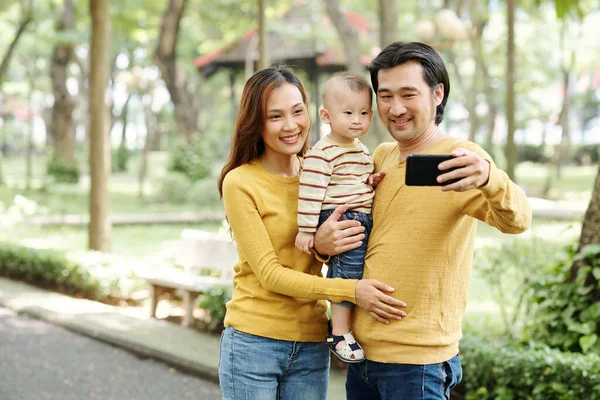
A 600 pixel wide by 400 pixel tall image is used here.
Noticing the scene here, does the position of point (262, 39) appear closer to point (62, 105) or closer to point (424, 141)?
point (424, 141)

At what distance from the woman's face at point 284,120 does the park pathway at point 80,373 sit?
3.51 meters

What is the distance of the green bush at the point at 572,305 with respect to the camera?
4723 mm

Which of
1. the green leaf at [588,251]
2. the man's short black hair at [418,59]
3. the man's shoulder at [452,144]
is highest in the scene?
the man's short black hair at [418,59]

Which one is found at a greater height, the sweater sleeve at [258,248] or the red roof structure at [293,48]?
the red roof structure at [293,48]

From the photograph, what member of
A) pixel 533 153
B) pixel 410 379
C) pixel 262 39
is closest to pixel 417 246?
pixel 410 379

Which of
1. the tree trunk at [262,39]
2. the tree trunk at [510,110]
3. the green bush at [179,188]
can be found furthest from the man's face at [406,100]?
the green bush at [179,188]

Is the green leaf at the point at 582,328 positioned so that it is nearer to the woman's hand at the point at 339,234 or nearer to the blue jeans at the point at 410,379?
the blue jeans at the point at 410,379

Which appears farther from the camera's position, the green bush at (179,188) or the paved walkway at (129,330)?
the green bush at (179,188)

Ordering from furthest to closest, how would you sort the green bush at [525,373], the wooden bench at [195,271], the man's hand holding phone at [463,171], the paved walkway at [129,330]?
the wooden bench at [195,271] → the paved walkway at [129,330] → the green bush at [525,373] → the man's hand holding phone at [463,171]

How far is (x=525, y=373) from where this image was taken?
175 inches

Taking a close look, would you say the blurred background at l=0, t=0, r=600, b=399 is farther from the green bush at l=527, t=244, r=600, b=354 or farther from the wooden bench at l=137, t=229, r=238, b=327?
the wooden bench at l=137, t=229, r=238, b=327

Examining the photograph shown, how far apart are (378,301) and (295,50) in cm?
1734

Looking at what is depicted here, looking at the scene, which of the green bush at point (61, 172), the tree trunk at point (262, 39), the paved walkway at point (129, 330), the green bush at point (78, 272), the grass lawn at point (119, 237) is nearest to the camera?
the paved walkway at point (129, 330)

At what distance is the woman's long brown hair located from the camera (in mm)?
2607
